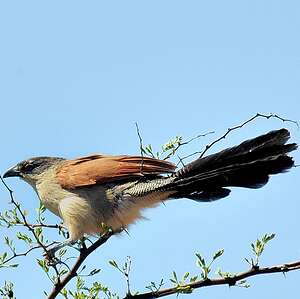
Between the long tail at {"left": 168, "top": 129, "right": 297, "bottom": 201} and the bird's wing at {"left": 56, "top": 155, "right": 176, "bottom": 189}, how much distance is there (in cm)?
16

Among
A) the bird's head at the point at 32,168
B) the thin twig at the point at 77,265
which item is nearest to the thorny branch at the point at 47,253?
the thin twig at the point at 77,265

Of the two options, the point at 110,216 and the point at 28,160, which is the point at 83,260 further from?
the point at 28,160

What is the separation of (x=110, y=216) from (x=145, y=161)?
466 millimetres

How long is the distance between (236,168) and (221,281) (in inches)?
29.5

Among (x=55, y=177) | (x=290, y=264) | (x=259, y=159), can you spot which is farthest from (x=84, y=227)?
(x=290, y=264)

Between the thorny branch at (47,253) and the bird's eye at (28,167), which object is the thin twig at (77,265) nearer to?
the thorny branch at (47,253)

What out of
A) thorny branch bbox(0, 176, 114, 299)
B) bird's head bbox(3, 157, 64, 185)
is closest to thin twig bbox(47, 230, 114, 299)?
thorny branch bbox(0, 176, 114, 299)

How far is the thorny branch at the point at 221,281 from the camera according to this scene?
8.77 feet

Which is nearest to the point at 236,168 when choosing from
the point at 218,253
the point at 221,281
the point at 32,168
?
the point at 218,253

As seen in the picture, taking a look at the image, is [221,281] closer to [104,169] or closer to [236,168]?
[236,168]

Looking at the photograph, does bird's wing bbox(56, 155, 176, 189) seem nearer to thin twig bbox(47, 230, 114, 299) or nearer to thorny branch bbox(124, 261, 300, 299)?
thin twig bbox(47, 230, 114, 299)

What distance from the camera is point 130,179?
4.22 meters

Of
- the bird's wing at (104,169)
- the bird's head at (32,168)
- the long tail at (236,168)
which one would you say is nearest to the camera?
the long tail at (236,168)

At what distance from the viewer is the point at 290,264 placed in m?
2.68
